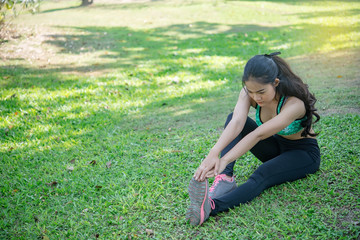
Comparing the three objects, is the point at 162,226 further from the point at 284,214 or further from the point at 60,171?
the point at 60,171

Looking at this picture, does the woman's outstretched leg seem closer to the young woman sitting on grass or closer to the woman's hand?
the young woman sitting on grass

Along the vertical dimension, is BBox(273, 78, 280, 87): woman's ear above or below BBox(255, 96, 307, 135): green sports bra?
above

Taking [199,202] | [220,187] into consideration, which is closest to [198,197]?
[199,202]

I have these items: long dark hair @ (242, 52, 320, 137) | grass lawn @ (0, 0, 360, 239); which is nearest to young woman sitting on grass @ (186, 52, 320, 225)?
long dark hair @ (242, 52, 320, 137)

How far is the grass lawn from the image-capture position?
9.73ft

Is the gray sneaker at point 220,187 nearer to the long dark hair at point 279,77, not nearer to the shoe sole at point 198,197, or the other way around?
the shoe sole at point 198,197

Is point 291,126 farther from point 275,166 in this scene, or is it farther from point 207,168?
point 207,168

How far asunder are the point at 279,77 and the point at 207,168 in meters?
1.05

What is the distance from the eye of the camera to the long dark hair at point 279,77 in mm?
2727

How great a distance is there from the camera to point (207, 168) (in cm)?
274

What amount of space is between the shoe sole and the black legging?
0.18 metres

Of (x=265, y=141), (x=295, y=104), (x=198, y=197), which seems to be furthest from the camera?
(x=265, y=141)

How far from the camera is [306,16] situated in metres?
13.2

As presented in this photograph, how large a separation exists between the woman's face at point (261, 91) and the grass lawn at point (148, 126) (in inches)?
37.9
